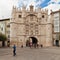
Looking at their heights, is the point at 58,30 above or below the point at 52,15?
below

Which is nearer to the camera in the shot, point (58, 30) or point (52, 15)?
point (58, 30)

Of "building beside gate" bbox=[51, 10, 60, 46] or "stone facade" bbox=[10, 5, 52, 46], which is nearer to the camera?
"stone facade" bbox=[10, 5, 52, 46]

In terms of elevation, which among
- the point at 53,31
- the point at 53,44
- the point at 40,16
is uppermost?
the point at 40,16

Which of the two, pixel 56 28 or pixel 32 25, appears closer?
pixel 32 25

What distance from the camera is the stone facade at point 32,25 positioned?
229 feet

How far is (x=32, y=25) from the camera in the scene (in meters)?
71.8

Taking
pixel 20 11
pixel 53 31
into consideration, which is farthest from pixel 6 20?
pixel 53 31

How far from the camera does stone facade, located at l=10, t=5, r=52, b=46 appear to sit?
229 feet

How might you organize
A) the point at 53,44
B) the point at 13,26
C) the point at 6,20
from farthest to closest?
the point at 6,20 < the point at 53,44 < the point at 13,26

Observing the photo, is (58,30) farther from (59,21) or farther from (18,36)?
(18,36)

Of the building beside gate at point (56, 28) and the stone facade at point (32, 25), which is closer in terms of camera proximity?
the stone facade at point (32, 25)

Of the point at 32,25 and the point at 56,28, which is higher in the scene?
the point at 32,25

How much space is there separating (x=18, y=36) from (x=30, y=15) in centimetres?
873

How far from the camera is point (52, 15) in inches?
3073
